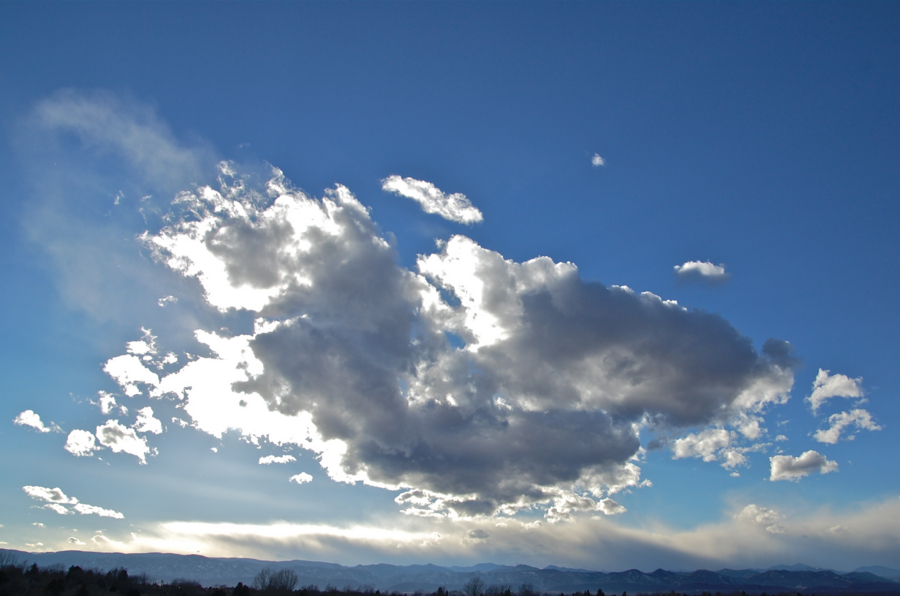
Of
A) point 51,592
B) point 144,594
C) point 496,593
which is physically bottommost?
point 496,593

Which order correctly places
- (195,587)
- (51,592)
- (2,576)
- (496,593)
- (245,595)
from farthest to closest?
(496,593) < (195,587) < (245,595) < (2,576) < (51,592)

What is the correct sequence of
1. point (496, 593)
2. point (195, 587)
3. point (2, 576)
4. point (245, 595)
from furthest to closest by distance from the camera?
1. point (496, 593)
2. point (195, 587)
3. point (245, 595)
4. point (2, 576)

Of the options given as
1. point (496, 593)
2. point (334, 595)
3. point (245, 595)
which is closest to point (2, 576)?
point (245, 595)

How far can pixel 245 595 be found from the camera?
112 meters

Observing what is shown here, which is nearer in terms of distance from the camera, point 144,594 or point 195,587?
point 144,594

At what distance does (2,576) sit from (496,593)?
15447cm

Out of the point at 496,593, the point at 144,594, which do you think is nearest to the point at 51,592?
the point at 144,594

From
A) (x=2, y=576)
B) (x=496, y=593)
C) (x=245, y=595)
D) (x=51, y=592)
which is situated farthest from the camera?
(x=496, y=593)

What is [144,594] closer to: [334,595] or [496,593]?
[334,595]

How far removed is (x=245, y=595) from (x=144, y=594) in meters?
24.5

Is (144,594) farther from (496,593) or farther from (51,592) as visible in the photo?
(496,593)

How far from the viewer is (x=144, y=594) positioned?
114 metres

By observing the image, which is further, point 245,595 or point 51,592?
point 245,595

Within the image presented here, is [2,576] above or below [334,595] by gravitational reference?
above
